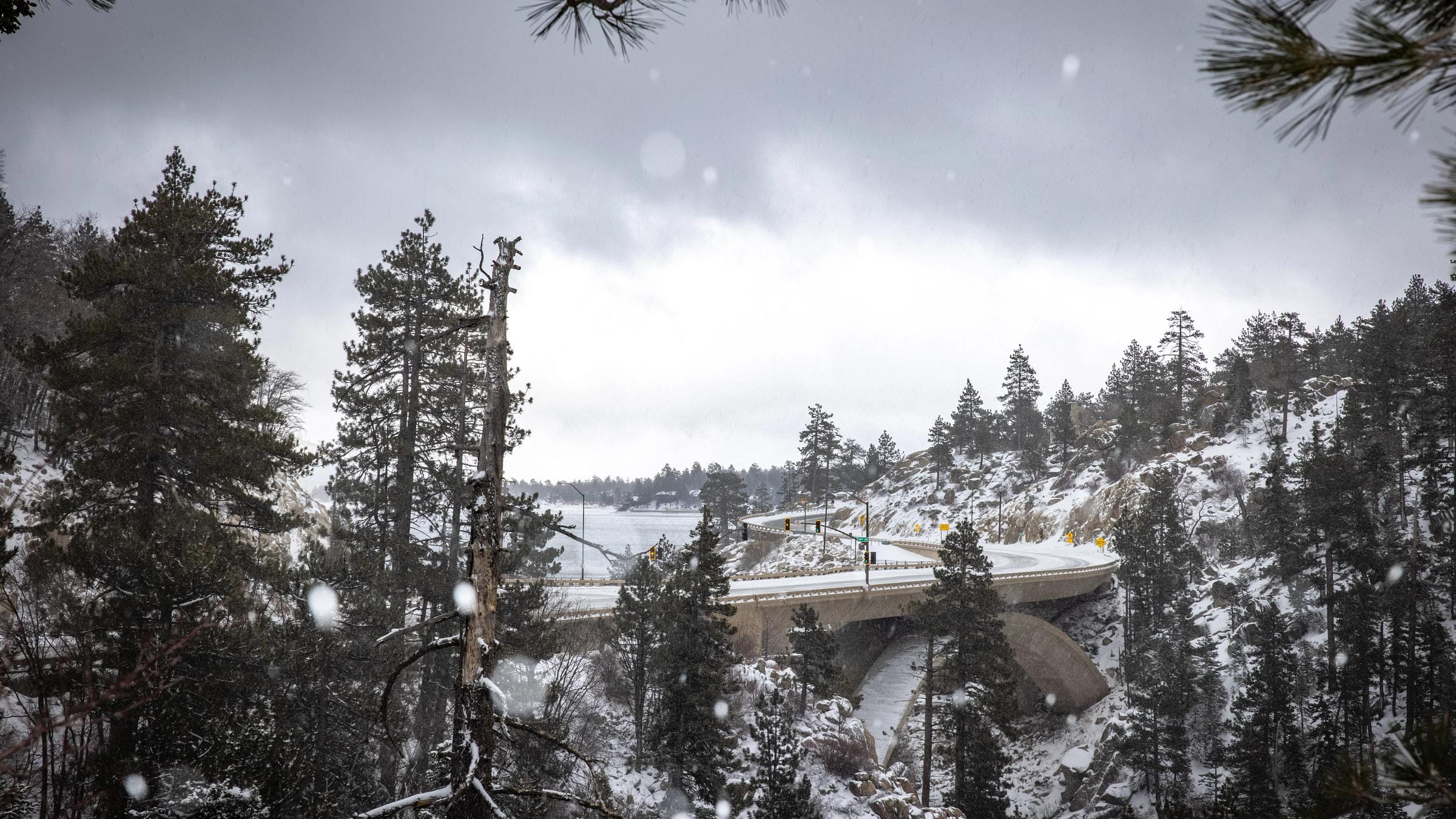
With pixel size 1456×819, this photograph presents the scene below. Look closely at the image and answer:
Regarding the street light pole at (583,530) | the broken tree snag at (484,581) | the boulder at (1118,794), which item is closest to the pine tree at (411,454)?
the street light pole at (583,530)

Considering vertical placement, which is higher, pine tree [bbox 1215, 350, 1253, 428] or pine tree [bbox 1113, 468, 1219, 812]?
pine tree [bbox 1215, 350, 1253, 428]

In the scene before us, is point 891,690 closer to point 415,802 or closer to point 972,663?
point 972,663

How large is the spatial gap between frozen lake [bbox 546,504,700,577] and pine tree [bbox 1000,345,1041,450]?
171 ft

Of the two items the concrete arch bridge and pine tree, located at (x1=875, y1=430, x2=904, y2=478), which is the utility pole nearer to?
the concrete arch bridge

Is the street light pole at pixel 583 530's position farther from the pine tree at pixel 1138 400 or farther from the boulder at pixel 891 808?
the pine tree at pixel 1138 400

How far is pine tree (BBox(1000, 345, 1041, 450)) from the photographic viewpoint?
98000mm

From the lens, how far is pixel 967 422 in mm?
98188

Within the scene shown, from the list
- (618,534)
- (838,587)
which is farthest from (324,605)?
(618,534)

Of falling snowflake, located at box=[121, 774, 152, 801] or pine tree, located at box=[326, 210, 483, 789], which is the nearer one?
falling snowflake, located at box=[121, 774, 152, 801]

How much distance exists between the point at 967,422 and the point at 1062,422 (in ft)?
43.4

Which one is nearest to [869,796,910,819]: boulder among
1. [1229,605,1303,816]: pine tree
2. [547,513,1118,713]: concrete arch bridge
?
[547,513,1118,713]: concrete arch bridge

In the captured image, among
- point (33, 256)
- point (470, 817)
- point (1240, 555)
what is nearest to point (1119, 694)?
point (1240, 555)

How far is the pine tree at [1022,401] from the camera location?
9800cm

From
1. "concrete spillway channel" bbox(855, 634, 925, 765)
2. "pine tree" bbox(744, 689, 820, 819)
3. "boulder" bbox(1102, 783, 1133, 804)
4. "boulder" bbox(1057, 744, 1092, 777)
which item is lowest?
"boulder" bbox(1057, 744, 1092, 777)
